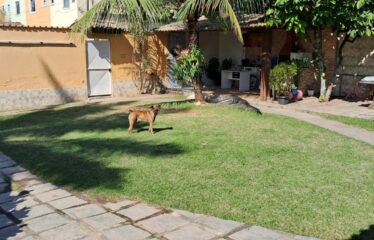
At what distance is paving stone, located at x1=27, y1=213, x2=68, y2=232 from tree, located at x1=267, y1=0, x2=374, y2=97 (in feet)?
29.4

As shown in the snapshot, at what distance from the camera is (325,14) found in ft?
36.8

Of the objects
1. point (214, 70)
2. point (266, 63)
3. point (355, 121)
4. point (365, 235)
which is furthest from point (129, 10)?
point (214, 70)

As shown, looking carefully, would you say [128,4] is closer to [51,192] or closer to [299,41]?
[51,192]

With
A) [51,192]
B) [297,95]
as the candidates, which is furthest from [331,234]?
[297,95]

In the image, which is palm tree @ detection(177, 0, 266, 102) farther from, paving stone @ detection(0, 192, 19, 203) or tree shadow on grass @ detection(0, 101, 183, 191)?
paving stone @ detection(0, 192, 19, 203)

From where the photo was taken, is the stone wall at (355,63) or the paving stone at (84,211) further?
the stone wall at (355,63)

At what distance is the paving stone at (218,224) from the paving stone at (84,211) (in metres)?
1.09

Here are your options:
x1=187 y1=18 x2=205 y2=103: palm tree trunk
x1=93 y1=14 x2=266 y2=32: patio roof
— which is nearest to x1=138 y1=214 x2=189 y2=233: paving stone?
x1=187 y1=18 x2=205 y2=103: palm tree trunk

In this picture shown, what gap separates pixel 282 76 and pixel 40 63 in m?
7.95

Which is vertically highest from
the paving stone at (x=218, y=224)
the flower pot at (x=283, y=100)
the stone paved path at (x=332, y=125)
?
the flower pot at (x=283, y=100)

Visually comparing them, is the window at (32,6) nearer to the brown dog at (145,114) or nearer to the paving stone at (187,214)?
the brown dog at (145,114)

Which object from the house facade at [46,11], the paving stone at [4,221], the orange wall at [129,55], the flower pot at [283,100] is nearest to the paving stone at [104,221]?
the paving stone at [4,221]

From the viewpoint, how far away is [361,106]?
1242cm

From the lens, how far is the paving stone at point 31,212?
438 centimetres
